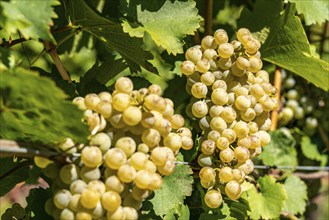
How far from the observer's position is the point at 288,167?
179 centimetres

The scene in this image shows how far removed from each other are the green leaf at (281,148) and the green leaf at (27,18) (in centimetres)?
107

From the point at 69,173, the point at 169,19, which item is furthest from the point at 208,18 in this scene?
the point at 69,173

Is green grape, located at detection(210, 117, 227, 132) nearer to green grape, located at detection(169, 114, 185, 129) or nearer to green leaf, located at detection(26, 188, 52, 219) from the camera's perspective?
green grape, located at detection(169, 114, 185, 129)

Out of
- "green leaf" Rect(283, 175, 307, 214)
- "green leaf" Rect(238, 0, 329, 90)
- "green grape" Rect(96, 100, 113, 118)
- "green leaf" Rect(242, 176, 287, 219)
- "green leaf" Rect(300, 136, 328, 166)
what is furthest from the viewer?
"green leaf" Rect(300, 136, 328, 166)

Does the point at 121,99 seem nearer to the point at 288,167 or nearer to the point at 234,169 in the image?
the point at 234,169

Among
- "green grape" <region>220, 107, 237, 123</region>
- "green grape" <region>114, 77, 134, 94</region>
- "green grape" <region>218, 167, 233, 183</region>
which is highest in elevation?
"green grape" <region>114, 77, 134, 94</region>

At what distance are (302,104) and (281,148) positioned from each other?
0.22 metres

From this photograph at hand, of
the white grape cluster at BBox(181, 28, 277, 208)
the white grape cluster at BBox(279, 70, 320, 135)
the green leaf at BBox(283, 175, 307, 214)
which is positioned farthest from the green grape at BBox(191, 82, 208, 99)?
the white grape cluster at BBox(279, 70, 320, 135)

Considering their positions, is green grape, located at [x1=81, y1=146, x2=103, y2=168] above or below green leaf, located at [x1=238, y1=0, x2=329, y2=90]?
above

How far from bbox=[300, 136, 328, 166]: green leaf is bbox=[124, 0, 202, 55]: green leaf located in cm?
87

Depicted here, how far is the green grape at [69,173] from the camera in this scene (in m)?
0.90

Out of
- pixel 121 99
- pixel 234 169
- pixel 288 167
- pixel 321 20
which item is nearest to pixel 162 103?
pixel 121 99

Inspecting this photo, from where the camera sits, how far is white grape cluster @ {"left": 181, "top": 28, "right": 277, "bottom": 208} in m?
1.14

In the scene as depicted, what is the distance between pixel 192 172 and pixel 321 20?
23.4 inches
